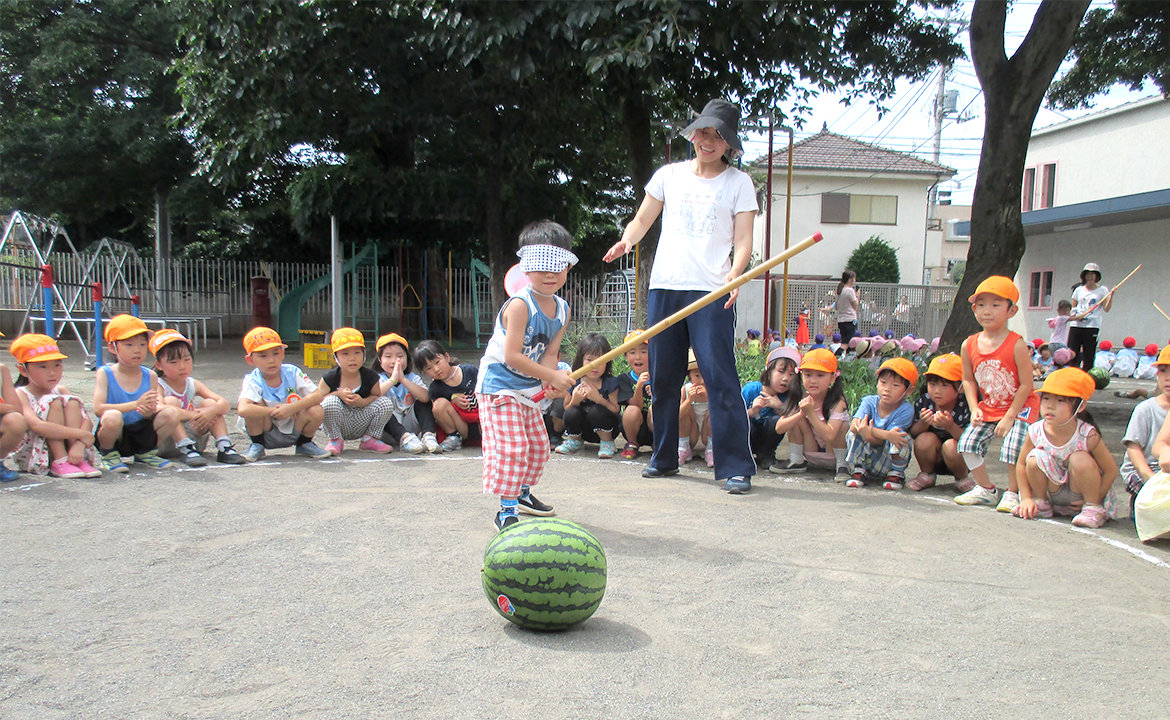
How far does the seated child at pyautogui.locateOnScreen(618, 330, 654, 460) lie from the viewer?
656cm

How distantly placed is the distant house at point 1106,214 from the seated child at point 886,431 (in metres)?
14.4

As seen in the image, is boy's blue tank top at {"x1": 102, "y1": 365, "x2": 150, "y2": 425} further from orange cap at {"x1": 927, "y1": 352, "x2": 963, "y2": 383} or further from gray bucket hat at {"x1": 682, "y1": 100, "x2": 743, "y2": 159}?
orange cap at {"x1": 927, "y1": 352, "x2": 963, "y2": 383}

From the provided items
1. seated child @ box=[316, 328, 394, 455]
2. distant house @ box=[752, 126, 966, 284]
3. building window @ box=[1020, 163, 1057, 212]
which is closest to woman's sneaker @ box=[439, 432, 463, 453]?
seated child @ box=[316, 328, 394, 455]

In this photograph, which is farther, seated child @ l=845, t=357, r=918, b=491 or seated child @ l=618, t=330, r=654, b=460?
seated child @ l=618, t=330, r=654, b=460

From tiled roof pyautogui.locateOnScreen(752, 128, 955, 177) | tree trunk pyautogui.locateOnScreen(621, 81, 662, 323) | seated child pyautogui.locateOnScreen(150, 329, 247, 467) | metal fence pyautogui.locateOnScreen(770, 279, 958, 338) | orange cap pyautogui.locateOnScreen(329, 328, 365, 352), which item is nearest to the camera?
seated child pyautogui.locateOnScreen(150, 329, 247, 467)

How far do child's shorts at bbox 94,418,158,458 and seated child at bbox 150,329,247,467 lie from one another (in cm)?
15

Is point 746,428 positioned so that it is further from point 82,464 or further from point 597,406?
point 82,464

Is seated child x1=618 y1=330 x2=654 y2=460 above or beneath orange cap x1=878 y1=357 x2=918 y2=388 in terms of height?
beneath

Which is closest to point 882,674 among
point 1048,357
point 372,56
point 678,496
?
point 678,496

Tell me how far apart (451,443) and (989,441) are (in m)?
3.89

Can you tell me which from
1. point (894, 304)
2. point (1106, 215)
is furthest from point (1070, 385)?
point (894, 304)

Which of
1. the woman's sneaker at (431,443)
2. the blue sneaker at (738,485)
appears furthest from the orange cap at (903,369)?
the woman's sneaker at (431,443)

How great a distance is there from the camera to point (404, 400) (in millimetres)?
7070

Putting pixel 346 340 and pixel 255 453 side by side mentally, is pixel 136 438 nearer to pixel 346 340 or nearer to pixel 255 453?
pixel 255 453
